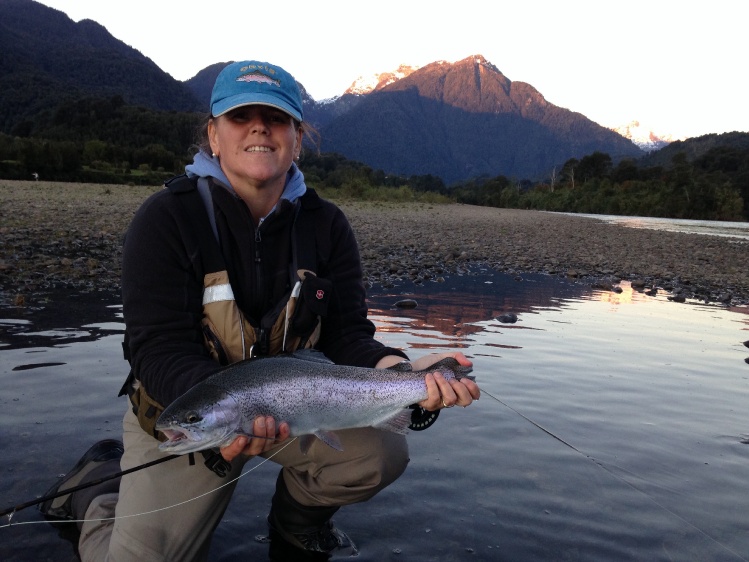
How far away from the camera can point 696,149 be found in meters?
192

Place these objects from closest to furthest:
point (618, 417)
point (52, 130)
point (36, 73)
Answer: point (618, 417), point (52, 130), point (36, 73)

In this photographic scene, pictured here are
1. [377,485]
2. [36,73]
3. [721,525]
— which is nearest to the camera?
[377,485]

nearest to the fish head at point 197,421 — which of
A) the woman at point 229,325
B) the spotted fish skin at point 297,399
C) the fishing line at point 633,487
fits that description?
the spotted fish skin at point 297,399

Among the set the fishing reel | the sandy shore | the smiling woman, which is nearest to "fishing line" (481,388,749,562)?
the fishing reel

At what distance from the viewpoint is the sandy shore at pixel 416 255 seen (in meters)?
9.92

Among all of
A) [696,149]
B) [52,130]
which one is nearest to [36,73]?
[52,130]

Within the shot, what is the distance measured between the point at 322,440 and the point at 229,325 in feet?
2.55

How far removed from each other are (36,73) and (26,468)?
8123 inches

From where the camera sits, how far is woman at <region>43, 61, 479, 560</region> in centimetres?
301

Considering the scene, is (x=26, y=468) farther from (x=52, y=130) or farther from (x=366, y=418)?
(x=52, y=130)

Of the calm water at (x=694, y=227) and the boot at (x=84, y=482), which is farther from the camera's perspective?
the calm water at (x=694, y=227)

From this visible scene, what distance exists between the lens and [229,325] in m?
3.24

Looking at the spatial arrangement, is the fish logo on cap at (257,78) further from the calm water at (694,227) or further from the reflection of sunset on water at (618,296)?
the calm water at (694,227)

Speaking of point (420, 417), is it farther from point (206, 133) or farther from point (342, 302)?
point (206, 133)
